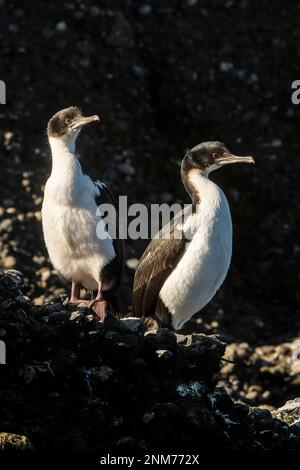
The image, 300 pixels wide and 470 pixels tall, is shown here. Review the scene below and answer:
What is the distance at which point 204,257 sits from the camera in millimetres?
12062

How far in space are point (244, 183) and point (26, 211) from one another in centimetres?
270

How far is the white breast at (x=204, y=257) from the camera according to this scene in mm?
12055

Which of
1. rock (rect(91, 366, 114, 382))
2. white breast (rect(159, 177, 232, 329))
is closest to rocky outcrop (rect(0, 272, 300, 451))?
rock (rect(91, 366, 114, 382))

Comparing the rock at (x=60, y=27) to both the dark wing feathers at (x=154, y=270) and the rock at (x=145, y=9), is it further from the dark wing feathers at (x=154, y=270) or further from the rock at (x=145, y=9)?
the dark wing feathers at (x=154, y=270)

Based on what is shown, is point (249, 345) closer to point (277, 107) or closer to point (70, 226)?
point (277, 107)

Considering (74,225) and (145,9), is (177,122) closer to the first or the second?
(145,9)

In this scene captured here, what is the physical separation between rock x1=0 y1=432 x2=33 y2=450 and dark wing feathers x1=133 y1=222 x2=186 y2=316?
142 inches

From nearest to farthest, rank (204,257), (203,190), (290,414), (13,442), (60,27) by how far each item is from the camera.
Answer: (13,442), (290,414), (204,257), (203,190), (60,27)

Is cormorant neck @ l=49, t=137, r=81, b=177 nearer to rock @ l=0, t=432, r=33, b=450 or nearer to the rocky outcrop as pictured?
the rocky outcrop

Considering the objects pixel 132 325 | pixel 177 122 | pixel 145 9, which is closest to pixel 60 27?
pixel 145 9

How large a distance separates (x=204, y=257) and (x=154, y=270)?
53cm

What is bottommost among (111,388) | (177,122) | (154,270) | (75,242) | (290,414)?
(290,414)

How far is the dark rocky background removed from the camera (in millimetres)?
16000
